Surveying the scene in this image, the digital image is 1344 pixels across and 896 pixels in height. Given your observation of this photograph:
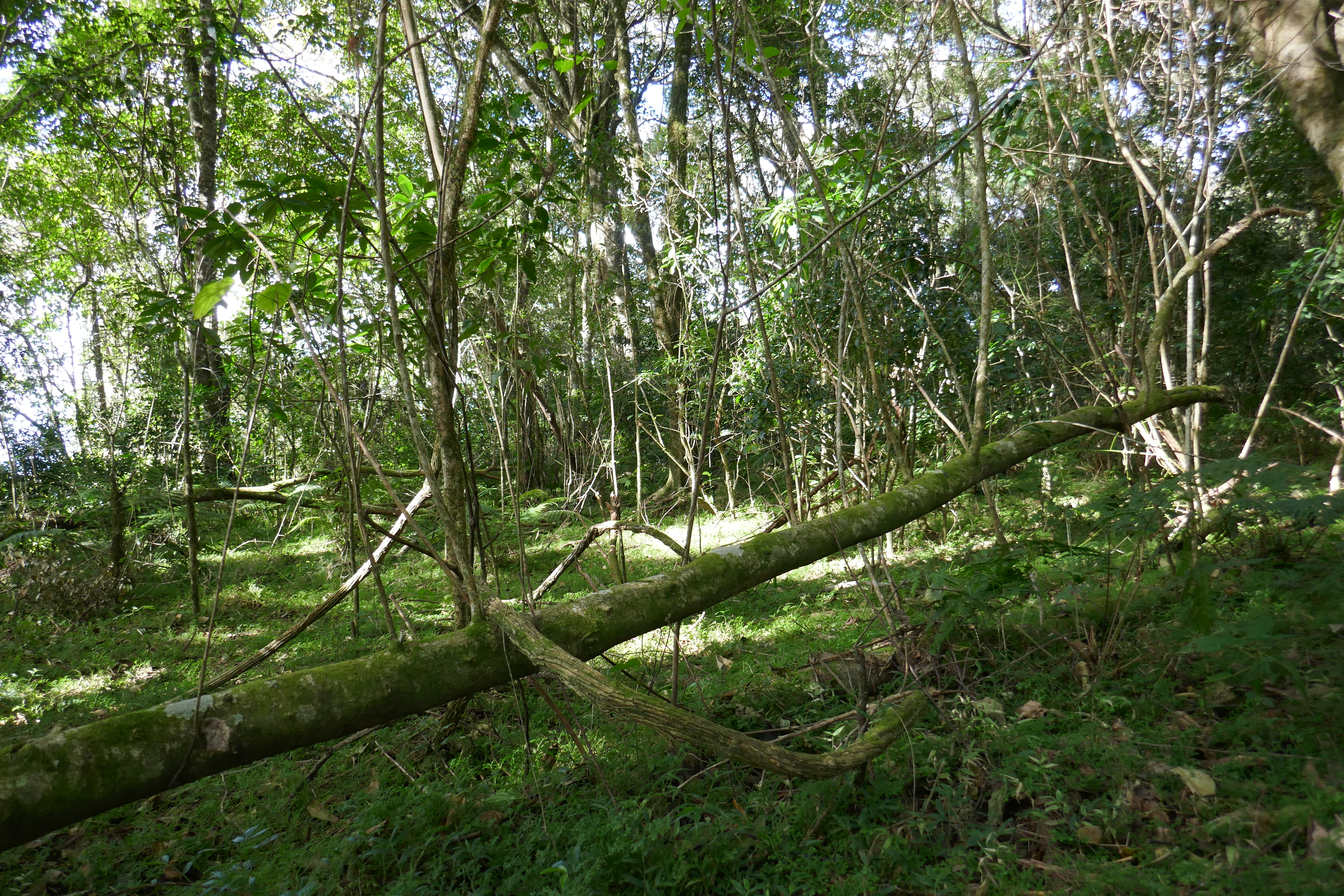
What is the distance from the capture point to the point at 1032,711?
2330 millimetres

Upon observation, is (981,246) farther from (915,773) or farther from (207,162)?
(207,162)

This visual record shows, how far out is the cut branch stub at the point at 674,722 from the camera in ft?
5.21

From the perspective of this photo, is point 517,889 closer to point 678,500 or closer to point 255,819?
point 255,819

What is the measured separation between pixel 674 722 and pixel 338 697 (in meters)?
0.88

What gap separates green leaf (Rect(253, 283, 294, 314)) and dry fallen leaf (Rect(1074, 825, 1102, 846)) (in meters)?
2.40

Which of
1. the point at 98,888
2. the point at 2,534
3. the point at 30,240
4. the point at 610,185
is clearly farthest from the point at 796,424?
the point at 30,240

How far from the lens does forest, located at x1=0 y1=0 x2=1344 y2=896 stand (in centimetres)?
176

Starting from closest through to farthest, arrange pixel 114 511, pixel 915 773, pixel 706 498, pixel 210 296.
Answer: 1. pixel 210 296
2. pixel 915 773
3. pixel 114 511
4. pixel 706 498

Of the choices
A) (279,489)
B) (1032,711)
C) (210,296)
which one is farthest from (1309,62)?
(279,489)

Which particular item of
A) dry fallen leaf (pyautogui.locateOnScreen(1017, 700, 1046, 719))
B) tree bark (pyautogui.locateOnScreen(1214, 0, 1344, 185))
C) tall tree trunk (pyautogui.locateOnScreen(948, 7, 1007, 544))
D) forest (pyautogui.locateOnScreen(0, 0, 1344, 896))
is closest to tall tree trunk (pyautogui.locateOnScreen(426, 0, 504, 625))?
forest (pyautogui.locateOnScreen(0, 0, 1344, 896))

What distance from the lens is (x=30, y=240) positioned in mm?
8008

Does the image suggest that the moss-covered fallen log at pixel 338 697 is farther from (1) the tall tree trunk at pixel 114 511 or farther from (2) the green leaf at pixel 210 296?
(1) the tall tree trunk at pixel 114 511

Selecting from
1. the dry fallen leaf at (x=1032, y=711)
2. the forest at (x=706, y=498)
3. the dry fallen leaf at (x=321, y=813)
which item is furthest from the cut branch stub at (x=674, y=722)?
the dry fallen leaf at (x=321, y=813)

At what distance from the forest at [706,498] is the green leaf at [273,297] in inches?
3.9
